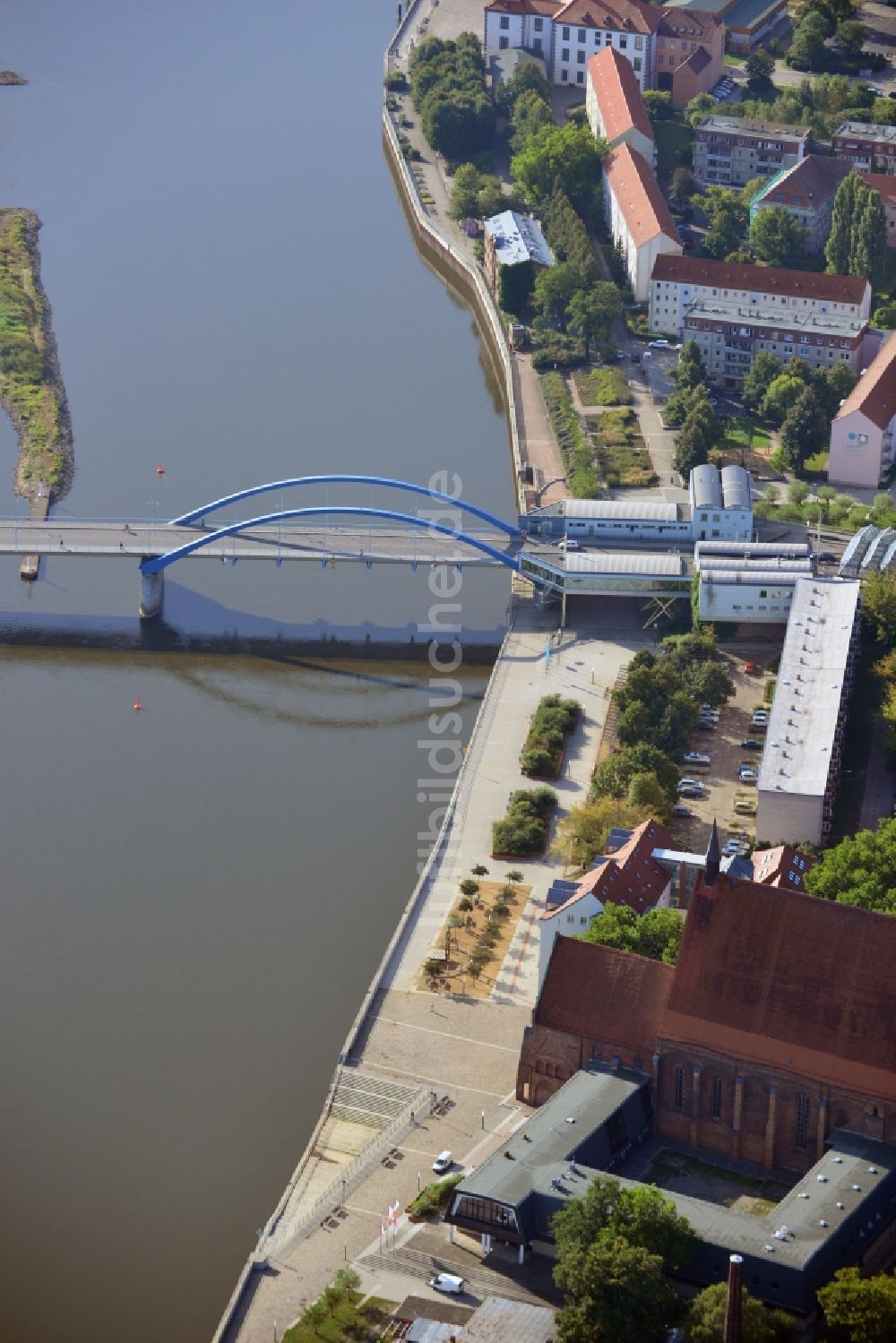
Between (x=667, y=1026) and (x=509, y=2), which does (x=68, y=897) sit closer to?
(x=667, y=1026)

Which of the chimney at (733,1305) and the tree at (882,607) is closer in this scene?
the chimney at (733,1305)

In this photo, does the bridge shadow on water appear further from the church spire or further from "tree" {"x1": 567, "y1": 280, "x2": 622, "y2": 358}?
the church spire

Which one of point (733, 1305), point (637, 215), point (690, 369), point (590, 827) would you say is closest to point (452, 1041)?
point (590, 827)

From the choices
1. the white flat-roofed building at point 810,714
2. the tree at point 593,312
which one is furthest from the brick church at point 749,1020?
the tree at point 593,312

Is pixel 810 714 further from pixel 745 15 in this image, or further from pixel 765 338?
pixel 745 15

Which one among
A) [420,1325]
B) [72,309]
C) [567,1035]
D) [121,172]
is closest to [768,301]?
[72,309]

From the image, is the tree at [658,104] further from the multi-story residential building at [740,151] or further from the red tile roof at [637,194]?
the red tile roof at [637,194]
